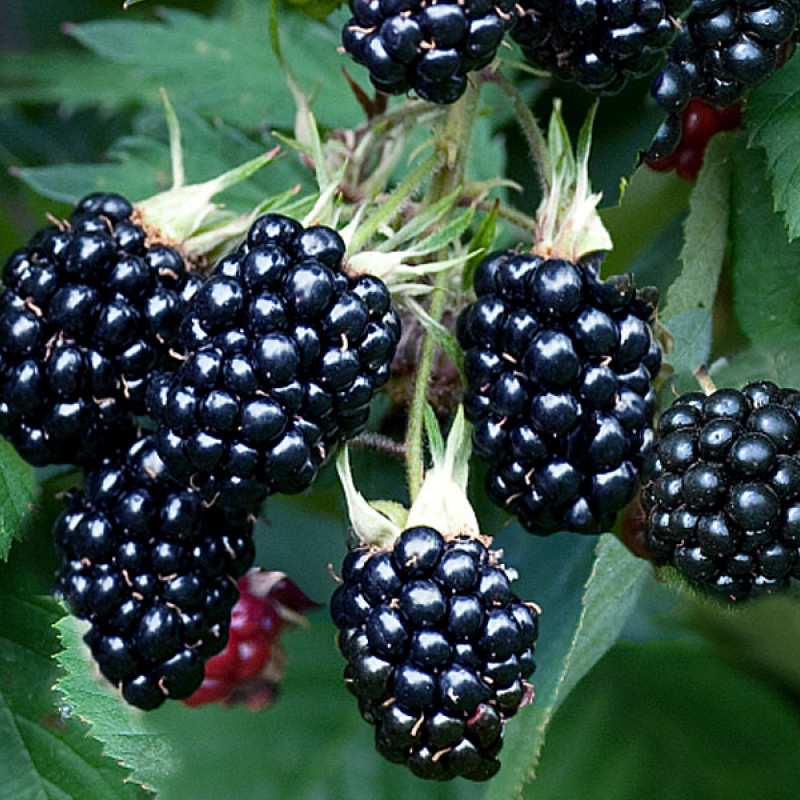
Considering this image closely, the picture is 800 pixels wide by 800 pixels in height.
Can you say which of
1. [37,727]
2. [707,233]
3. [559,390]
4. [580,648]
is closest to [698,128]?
[707,233]

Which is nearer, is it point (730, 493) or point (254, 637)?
point (730, 493)

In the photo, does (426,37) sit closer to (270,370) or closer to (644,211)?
(270,370)

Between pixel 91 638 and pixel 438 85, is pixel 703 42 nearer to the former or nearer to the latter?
pixel 438 85

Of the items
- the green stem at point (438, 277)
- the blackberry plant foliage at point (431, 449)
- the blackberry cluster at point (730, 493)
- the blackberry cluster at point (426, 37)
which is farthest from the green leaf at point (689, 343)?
the blackberry cluster at point (426, 37)

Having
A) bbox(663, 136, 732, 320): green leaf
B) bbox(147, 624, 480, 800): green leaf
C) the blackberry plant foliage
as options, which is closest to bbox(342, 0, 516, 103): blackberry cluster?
the blackberry plant foliage

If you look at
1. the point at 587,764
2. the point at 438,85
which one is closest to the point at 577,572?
the point at 587,764

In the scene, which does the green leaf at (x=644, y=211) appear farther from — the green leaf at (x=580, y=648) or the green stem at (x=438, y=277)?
the green leaf at (x=580, y=648)
